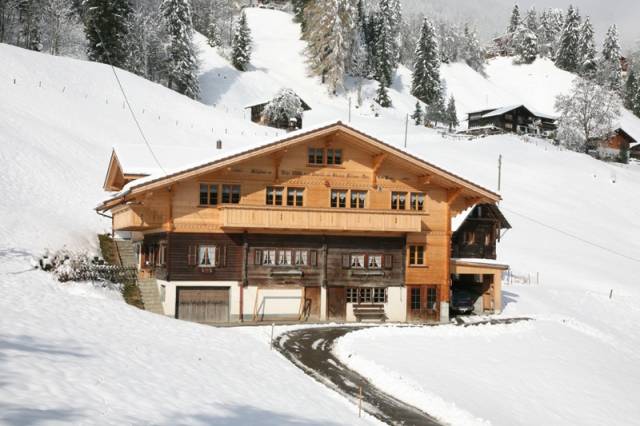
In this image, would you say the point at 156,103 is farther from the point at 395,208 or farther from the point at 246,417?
the point at 246,417

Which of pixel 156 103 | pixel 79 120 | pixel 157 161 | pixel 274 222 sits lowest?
pixel 274 222

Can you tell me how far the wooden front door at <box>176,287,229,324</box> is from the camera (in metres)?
30.8

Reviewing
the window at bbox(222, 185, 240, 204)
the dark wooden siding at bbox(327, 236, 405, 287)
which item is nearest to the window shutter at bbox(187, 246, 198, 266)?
the window at bbox(222, 185, 240, 204)

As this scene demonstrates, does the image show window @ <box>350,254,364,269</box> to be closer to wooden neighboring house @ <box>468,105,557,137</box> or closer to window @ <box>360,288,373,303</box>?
window @ <box>360,288,373,303</box>

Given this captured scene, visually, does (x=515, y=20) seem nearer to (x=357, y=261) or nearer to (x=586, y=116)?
(x=586, y=116)

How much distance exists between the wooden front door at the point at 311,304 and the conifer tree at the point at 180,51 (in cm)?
6448

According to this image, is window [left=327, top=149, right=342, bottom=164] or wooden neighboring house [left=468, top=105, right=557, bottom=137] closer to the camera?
window [left=327, top=149, right=342, bottom=164]

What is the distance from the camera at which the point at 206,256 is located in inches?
1237

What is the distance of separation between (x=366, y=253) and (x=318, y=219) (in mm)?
3903

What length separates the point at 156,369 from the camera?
15617 mm

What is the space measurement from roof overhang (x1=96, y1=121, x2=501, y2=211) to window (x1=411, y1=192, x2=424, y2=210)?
1623 millimetres

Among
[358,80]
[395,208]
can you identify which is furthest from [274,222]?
[358,80]

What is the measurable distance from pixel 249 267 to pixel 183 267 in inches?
136

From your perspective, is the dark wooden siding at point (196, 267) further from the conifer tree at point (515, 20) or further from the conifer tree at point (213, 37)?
the conifer tree at point (515, 20)
